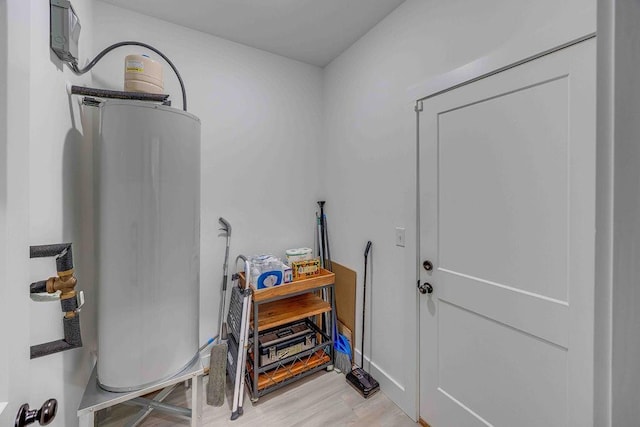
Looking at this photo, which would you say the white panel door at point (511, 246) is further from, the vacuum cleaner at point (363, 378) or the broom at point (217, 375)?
the broom at point (217, 375)

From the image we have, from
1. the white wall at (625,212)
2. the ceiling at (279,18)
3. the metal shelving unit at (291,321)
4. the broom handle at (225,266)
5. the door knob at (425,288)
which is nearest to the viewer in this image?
the white wall at (625,212)

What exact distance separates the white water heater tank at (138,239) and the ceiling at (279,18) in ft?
3.10

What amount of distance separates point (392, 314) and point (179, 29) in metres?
2.57

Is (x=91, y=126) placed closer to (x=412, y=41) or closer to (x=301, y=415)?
(x=412, y=41)

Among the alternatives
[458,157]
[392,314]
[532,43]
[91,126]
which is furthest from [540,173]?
[91,126]

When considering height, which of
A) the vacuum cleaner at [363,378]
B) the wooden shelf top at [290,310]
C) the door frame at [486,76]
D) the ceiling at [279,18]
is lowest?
the vacuum cleaner at [363,378]

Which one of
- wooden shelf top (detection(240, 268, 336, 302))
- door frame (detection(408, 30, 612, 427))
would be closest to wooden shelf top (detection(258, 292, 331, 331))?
wooden shelf top (detection(240, 268, 336, 302))

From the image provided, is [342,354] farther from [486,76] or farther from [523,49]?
[523,49]

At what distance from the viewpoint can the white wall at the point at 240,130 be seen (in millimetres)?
1891

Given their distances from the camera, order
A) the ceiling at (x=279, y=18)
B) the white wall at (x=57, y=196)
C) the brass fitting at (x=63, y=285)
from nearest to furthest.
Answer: the brass fitting at (x=63, y=285), the white wall at (x=57, y=196), the ceiling at (x=279, y=18)

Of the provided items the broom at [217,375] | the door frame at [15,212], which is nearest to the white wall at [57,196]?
the door frame at [15,212]

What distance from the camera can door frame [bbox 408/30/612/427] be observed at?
472 mm

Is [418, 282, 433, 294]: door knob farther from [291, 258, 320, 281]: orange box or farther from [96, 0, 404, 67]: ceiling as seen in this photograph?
[96, 0, 404, 67]: ceiling

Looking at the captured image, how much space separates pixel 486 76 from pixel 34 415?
1.90m
